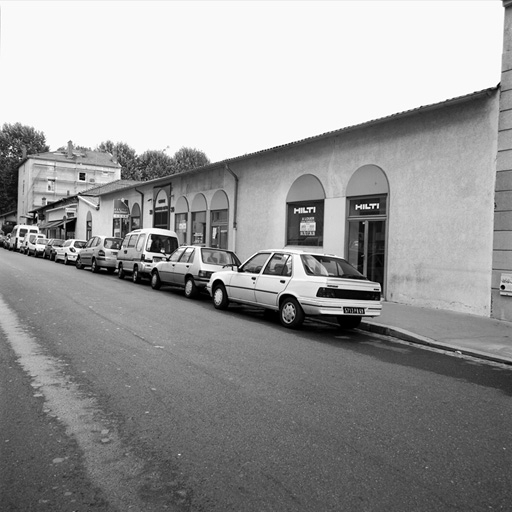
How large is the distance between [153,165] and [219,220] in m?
47.6

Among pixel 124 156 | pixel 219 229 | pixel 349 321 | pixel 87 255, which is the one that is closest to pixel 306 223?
pixel 219 229

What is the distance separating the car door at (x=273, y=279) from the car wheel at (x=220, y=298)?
1349 mm

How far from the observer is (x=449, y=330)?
9.56 m

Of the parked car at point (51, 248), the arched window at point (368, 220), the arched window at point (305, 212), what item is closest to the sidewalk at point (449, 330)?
the arched window at point (368, 220)

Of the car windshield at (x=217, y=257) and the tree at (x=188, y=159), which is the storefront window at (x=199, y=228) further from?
the tree at (x=188, y=159)

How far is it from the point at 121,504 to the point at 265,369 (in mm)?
3340

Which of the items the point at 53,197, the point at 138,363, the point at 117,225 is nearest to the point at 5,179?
the point at 53,197

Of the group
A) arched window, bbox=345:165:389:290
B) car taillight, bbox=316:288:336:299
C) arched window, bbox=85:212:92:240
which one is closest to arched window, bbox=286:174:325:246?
arched window, bbox=345:165:389:290

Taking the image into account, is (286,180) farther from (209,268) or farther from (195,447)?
(195,447)

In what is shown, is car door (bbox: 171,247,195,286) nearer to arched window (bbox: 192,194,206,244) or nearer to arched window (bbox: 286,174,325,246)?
arched window (bbox: 286,174,325,246)

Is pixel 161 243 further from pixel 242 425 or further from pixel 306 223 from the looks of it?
pixel 242 425

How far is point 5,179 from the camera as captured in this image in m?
77.4

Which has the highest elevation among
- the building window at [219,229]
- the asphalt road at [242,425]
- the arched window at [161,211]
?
the arched window at [161,211]

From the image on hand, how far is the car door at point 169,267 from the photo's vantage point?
1544cm
